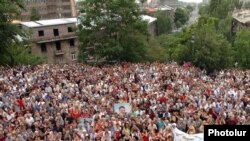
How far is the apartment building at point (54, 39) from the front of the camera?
59.5 m

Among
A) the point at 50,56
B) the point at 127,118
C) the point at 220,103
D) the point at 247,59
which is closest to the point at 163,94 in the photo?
the point at 220,103

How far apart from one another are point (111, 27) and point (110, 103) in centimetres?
2123

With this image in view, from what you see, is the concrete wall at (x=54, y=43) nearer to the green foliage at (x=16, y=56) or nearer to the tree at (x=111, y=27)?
the green foliage at (x=16, y=56)

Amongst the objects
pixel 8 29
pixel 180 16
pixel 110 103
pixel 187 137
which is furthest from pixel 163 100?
pixel 180 16

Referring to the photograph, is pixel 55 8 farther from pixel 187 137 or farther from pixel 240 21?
pixel 187 137

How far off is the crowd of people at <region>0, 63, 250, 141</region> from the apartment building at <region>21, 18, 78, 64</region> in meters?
30.0

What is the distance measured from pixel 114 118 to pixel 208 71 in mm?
24686

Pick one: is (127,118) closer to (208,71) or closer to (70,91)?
(70,91)

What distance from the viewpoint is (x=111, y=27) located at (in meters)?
42.2

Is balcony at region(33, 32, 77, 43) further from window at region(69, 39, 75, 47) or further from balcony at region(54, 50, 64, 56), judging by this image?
balcony at region(54, 50, 64, 56)

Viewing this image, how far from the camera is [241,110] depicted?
67.8 feet

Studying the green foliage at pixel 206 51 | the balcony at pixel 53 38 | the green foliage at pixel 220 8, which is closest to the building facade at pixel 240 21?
the green foliage at pixel 220 8

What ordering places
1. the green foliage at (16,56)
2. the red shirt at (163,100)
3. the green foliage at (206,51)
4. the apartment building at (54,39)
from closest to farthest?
the red shirt at (163,100)
the green foliage at (16,56)
the green foliage at (206,51)
the apartment building at (54,39)

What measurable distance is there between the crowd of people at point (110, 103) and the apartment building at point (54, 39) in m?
30.0
